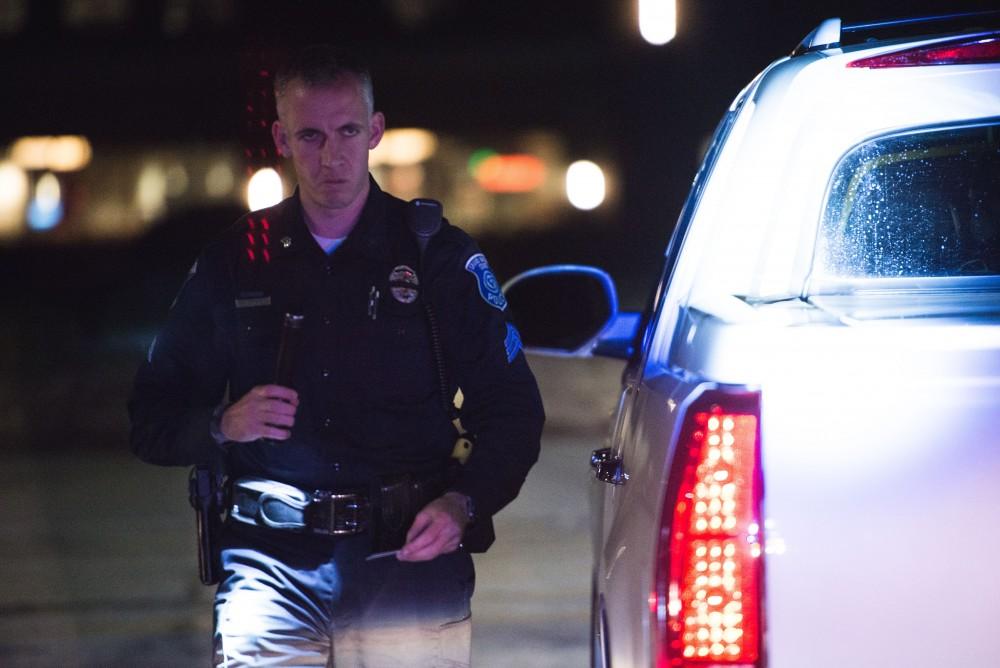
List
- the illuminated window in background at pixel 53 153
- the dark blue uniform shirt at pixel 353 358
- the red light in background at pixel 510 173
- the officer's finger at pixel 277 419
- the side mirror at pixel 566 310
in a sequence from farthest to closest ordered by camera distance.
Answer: the illuminated window in background at pixel 53 153 → the red light in background at pixel 510 173 → the side mirror at pixel 566 310 → the dark blue uniform shirt at pixel 353 358 → the officer's finger at pixel 277 419

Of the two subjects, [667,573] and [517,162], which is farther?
[517,162]

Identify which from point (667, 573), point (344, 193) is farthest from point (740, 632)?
point (344, 193)

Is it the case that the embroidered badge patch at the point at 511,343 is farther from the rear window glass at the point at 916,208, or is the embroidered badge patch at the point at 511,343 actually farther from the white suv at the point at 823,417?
the rear window glass at the point at 916,208

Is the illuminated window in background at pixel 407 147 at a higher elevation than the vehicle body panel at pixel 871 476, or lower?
higher

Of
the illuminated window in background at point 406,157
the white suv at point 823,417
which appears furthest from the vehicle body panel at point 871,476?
the illuminated window in background at point 406,157

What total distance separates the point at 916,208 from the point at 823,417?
907 mm

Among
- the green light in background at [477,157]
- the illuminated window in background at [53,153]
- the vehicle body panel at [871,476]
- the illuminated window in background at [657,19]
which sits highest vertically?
the illuminated window in background at [53,153]

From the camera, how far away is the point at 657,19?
30.6ft

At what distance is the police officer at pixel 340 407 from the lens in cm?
291

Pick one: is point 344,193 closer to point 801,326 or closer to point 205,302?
point 205,302

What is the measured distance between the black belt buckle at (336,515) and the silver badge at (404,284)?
1.37 feet

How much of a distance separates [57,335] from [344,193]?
17.4 meters

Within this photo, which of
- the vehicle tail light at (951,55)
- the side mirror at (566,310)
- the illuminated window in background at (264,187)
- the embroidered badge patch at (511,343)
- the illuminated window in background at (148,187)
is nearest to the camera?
the vehicle tail light at (951,55)

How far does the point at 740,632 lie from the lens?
1863 millimetres
